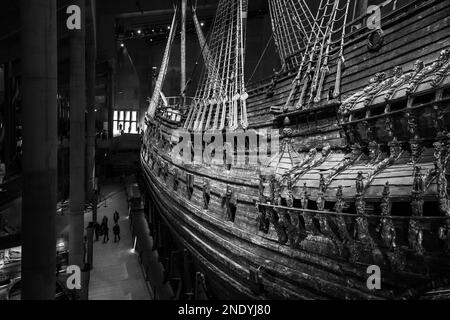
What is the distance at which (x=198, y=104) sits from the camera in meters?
9.77

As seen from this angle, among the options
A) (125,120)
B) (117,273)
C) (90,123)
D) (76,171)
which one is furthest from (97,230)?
(125,120)

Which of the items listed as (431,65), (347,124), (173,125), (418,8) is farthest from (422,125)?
(173,125)

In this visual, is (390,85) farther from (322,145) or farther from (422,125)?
(322,145)

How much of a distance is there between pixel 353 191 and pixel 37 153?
265 centimetres

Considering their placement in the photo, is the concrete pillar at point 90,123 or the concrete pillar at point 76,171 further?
the concrete pillar at point 90,123

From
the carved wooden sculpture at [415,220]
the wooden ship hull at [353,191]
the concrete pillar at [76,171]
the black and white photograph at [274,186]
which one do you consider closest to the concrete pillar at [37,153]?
the black and white photograph at [274,186]

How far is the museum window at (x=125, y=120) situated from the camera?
23.3 meters

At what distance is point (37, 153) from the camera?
9.57 feet

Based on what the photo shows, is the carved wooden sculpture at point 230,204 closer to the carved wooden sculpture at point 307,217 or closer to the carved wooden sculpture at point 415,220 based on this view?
the carved wooden sculpture at point 307,217

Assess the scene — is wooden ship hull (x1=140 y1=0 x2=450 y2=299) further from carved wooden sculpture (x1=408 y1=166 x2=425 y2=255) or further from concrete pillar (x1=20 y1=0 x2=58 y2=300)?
concrete pillar (x1=20 y1=0 x2=58 y2=300)

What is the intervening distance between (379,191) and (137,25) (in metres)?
18.9

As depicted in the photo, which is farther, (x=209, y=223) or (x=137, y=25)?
(x=137, y=25)

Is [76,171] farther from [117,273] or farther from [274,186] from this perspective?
[274,186]

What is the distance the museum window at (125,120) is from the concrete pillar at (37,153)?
20.6m
